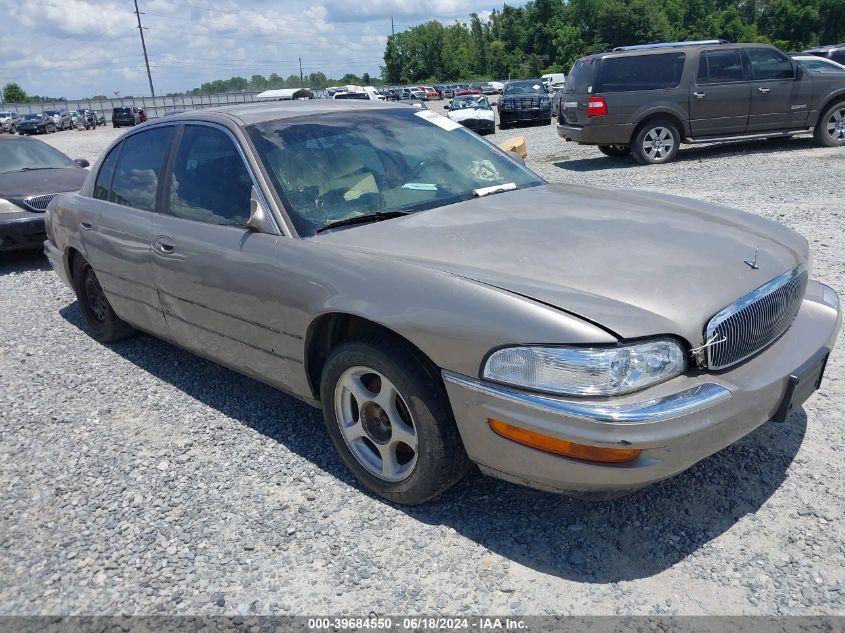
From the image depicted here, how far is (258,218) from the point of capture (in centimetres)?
315

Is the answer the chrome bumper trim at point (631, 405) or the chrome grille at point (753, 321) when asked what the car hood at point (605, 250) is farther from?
the chrome bumper trim at point (631, 405)

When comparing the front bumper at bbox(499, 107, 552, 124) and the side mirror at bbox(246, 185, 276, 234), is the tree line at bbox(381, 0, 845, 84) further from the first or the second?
the side mirror at bbox(246, 185, 276, 234)

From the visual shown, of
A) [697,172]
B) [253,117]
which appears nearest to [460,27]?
[697,172]

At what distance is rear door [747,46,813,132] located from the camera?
38.4 feet

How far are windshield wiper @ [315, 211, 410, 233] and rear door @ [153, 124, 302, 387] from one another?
0.81ft

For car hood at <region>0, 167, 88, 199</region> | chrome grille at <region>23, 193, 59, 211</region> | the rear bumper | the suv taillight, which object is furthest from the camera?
the rear bumper

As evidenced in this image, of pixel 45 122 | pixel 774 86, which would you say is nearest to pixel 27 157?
pixel 774 86

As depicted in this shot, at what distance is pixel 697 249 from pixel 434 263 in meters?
1.08

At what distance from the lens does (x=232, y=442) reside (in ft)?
11.6

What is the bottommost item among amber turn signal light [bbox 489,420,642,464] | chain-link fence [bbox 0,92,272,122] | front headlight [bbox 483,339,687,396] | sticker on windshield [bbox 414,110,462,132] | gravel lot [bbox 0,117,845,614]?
gravel lot [bbox 0,117,845,614]

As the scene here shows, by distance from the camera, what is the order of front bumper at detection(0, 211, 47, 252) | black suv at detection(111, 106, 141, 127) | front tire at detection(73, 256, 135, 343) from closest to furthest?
front tire at detection(73, 256, 135, 343) < front bumper at detection(0, 211, 47, 252) < black suv at detection(111, 106, 141, 127)

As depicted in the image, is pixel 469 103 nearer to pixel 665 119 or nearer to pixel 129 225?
pixel 665 119

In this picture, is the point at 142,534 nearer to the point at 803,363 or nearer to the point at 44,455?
the point at 44,455

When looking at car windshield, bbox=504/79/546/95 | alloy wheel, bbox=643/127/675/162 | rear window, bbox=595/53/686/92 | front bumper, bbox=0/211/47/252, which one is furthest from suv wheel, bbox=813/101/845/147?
front bumper, bbox=0/211/47/252
